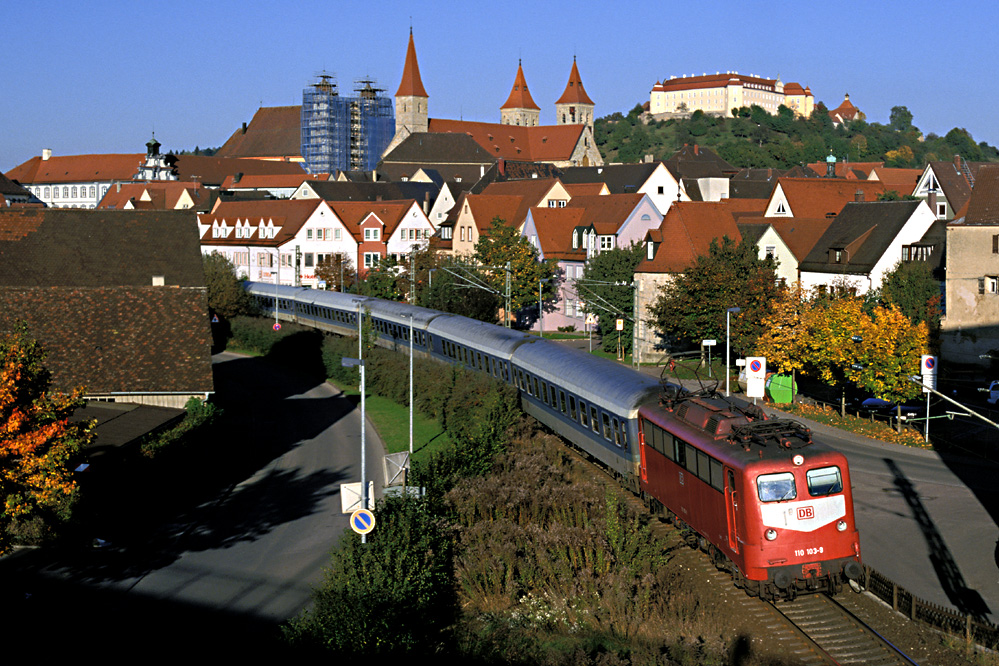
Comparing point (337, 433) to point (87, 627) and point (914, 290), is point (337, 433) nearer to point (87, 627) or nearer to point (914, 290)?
point (87, 627)

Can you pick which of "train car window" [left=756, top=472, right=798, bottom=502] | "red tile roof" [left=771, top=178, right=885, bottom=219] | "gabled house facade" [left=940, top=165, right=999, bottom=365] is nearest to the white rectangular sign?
"train car window" [left=756, top=472, right=798, bottom=502]

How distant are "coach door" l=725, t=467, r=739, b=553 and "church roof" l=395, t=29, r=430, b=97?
159 metres

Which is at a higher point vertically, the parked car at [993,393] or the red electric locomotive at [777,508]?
the red electric locomotive at [777,508]

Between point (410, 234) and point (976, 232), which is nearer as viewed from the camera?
point (976, 232)

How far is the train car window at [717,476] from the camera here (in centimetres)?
1852

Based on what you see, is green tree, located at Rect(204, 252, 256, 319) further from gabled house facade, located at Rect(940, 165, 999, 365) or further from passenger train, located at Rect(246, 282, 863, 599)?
gabled house facade, located at Rect(940, 165, 999, 365)

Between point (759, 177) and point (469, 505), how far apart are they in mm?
113022

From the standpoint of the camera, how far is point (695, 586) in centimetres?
1977

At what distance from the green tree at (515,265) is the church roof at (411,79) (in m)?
105

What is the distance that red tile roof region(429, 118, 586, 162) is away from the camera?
163750 mm

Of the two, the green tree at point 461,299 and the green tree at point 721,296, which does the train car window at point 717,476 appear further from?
the green tree at point 461,299

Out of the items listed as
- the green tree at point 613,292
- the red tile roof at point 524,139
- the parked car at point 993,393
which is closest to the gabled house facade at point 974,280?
the parked car at point 993,393

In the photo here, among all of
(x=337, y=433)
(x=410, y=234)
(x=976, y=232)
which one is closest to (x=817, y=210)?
(x=976, y=232)

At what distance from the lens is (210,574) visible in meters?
23.1
